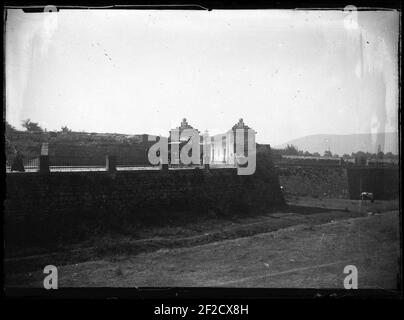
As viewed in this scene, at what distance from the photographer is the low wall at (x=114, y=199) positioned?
38.7ft

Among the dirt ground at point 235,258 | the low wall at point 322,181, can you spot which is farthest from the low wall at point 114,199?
the low wall at point 322,181

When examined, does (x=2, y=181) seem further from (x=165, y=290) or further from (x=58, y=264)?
(x=58, y=264)

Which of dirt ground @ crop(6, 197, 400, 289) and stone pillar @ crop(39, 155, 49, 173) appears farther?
stone pillar @ crop(39, 155, 49, 173)

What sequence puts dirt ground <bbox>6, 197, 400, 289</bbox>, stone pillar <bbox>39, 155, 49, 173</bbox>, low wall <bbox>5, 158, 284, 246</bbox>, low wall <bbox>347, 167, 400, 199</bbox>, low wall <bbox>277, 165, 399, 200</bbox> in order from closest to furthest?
dirt ground <bbox>6, 197, 400, 289</bbox>, low wall <bbox>5, 158, 284, 246</bbox>, stone pillar <bbox>39, 155, 49, 173</bbox>, low wall <bbox>347, 167, 400, 199</bbox>, low wall <bbox>277, 165, 399, 200</bbox>

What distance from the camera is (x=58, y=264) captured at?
8.76 metres

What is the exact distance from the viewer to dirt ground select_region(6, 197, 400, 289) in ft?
23.2

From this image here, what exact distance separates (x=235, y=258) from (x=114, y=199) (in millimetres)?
7563

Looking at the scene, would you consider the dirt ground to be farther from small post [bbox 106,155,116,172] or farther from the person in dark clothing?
the person in dark clothing

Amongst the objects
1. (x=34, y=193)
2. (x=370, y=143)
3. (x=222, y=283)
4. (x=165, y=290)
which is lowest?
(x=222, y=283)

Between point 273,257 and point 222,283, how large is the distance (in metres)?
2.61

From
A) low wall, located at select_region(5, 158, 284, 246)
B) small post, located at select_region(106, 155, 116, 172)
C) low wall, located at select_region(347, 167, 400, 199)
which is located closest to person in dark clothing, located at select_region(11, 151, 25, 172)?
low wall, located at select_region(5, 158, 284, 246)

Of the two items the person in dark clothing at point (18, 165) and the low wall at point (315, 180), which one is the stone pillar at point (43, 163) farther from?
the low wall at point (315, 180)

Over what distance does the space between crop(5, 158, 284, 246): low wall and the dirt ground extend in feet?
6.28
